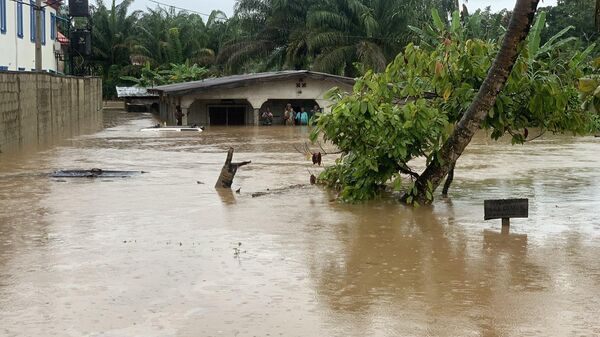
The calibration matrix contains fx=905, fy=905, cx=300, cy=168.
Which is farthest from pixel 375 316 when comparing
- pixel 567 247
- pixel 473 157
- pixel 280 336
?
pixel 473 157

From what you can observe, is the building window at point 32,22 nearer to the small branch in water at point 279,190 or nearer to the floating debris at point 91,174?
the floating debris at point 91,174

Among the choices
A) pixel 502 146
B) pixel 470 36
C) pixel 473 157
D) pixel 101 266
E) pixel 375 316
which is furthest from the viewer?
pixel 502 146

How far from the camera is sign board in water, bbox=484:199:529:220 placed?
43.9ft

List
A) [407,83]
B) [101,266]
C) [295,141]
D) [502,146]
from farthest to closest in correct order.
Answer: [295,141] → [502,146] → [407,83] → [101,266]

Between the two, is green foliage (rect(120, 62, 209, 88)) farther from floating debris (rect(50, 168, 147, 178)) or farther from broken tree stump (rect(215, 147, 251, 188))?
broken tree stump (rect(215, 147, 251, 188))

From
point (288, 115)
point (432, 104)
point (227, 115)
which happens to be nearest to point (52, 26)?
point (227, 115)

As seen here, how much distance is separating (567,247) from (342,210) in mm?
4410

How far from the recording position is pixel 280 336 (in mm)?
8148

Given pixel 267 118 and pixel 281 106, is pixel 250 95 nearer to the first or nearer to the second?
pixel 267 118

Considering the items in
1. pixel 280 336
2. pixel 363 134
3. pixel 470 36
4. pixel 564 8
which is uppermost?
pixel 564 8

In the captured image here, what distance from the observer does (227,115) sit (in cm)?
4644

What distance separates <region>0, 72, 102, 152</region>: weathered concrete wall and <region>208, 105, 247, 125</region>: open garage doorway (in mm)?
5643

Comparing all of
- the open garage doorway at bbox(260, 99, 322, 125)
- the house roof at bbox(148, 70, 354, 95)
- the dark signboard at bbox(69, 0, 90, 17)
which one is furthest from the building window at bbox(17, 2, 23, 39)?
the open garage doorway at bbox(260, 99, 322, 125)

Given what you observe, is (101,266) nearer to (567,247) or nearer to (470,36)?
(567,247)
